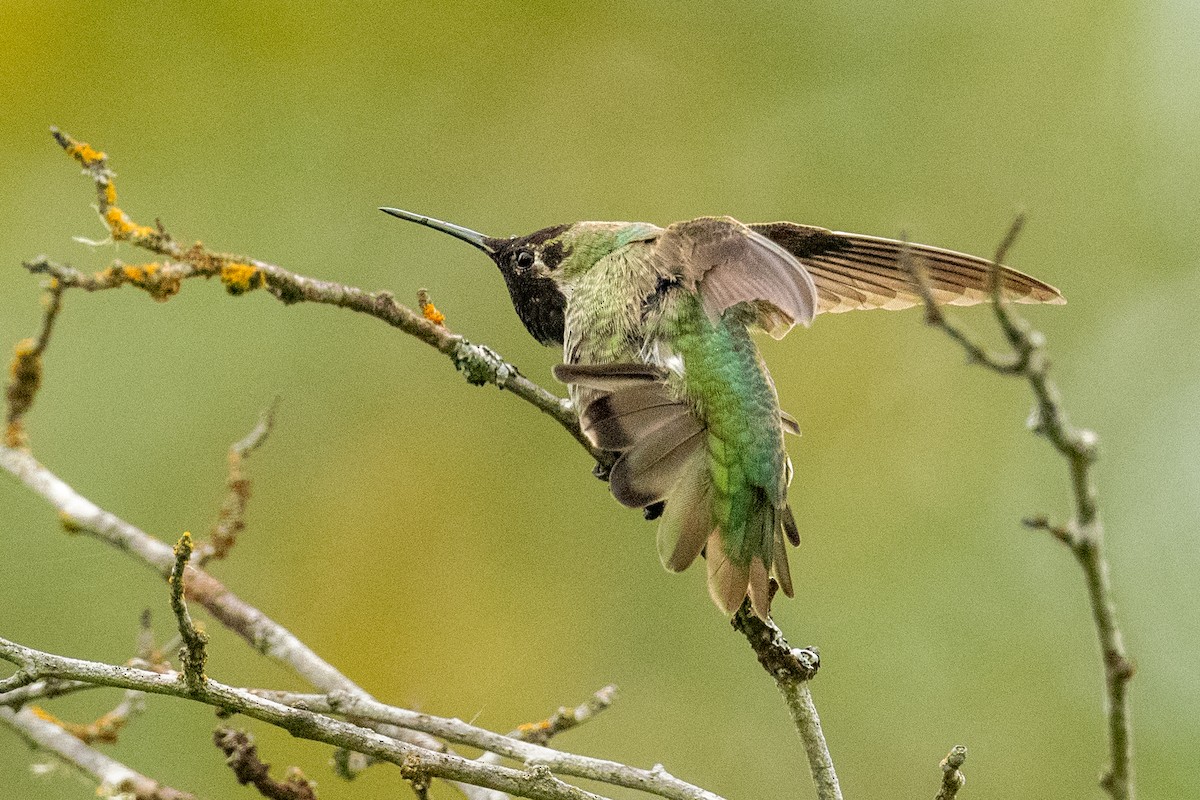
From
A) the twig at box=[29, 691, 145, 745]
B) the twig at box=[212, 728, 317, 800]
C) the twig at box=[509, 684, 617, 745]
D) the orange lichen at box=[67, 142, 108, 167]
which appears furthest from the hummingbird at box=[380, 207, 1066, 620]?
the twig at box=[29, 691, 145, 745]

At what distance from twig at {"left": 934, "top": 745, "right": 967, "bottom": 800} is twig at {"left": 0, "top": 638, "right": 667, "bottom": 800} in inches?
24.3

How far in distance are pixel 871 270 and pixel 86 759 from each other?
2790 millimetres

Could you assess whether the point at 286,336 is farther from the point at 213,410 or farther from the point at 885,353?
the point at 885,353

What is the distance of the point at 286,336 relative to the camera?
7633 millimetres

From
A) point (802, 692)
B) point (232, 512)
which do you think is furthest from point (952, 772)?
point (232, 512)

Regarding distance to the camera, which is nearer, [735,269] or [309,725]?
[309,725]

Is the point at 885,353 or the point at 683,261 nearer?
the point at 683,261

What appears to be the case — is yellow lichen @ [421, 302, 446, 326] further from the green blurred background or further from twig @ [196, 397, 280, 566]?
the green blurred background

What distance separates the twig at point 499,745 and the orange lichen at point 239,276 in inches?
39.7

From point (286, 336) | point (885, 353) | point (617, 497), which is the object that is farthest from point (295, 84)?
point (617, 497)

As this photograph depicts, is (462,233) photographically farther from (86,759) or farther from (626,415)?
(86,759)

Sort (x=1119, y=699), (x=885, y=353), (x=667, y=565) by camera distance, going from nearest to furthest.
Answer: (x=1119, y=699) < (x=667, y=565) < (x=885, y=353)

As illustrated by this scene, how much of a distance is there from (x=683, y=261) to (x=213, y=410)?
15.2 feet

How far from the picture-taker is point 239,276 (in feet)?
9.64
